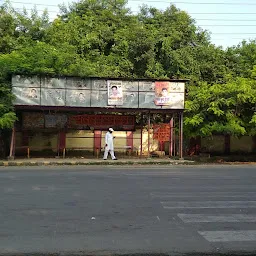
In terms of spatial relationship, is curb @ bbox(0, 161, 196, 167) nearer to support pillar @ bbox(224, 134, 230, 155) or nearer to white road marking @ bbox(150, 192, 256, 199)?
support pillar @ bbox(224, 134, 230, 155)

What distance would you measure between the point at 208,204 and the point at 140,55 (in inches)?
888

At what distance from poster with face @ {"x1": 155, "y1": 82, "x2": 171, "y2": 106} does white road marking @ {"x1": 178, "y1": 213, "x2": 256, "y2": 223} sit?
1499 centimetres

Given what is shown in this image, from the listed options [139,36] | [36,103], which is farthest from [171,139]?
[139,36]

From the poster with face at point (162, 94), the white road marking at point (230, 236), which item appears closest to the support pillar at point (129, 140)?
the poster with face at point (162, 94)

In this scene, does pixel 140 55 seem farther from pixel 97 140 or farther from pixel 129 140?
pixel 97 140

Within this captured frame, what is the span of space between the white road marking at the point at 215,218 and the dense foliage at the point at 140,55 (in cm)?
1425

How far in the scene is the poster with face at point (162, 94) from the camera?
22672 millimetres

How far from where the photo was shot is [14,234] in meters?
6.36

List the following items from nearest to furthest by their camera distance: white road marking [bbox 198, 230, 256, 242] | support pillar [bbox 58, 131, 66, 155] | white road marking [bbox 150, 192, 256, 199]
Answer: white road marking [bbox 198, 230, 256, 242] < white road marking [bbox 150, 192, 256, 199] < support pillar [bbox 58, 131, 66, 155]

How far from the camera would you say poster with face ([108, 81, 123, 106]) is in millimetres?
22172

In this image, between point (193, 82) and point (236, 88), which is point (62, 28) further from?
point (236, 88)

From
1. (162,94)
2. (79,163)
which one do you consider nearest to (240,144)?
(162,94)

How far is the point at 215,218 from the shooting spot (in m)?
7.66

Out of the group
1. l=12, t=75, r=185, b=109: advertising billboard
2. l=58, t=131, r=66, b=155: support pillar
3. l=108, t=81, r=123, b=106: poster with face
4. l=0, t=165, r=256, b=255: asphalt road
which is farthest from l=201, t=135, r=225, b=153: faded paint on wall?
l=0, t=165, r=256, b=255: asphalt road
